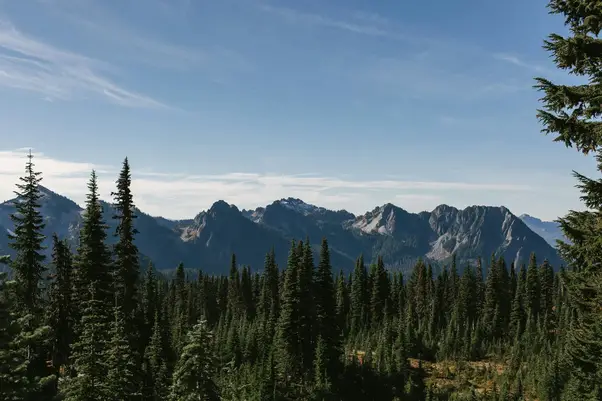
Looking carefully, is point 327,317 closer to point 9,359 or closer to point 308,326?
point 308,326

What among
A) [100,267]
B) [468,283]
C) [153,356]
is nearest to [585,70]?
[100,267]

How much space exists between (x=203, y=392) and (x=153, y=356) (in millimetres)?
24251

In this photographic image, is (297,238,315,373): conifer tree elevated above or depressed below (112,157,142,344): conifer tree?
below

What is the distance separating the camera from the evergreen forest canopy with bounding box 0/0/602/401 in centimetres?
1286

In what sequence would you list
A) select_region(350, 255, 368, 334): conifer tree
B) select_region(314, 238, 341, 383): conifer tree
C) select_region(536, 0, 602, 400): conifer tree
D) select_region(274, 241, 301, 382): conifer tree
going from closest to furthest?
select_region(536, 0, 602, 400): conifer tree
select_region(274, 241, 301, 382): conifer tree
select_region(314, 238, 341, 383): conifer tree
select_region(350, 255, 368, 334): conifer tree

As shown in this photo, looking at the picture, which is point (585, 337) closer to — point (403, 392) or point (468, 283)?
point (403, 392)

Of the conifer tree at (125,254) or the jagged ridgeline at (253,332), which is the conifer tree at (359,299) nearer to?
the jagged ridgeline at (253,332)

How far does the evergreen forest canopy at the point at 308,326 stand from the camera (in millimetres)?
12859

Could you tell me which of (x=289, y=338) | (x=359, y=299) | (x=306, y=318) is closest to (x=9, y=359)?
(x=289, y=338)

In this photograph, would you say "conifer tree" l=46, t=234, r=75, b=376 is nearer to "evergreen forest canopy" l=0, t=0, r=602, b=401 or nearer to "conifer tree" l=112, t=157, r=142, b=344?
"evergreen forest canopy" l=0, t=0, r=602, b=401

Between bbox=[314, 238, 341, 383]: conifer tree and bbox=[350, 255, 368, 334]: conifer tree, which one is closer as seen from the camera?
bbox=[314, 238, 341, 383]: conifer tree

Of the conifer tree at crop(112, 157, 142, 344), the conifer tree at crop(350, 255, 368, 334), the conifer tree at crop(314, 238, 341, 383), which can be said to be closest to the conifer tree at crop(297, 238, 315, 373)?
the conifer tree at crop(314, 238, 341, 383)

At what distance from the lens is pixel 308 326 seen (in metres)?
58.0

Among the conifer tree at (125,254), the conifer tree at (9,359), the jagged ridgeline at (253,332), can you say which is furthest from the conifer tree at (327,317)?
the conifer tree at (9,359)
